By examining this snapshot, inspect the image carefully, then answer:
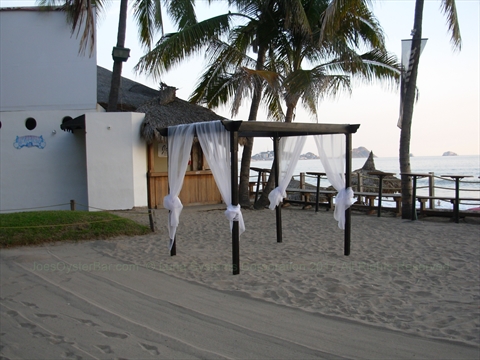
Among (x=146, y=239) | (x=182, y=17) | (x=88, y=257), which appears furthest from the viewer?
(x=182, y=17)

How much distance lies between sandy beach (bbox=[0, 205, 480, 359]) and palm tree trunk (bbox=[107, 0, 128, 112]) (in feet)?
17.8

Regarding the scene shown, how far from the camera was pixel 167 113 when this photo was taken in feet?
43.1

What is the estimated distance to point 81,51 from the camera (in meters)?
13.5

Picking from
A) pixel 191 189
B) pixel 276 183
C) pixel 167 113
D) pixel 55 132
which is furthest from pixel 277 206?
pixel 55 132

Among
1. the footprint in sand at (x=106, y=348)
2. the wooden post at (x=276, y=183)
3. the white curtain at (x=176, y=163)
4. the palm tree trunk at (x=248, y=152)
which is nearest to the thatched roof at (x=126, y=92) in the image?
the palm tree trunk at (x=248, y=152)

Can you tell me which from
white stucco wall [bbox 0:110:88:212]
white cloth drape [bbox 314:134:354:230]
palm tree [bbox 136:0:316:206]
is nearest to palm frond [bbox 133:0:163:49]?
palm tree [bbox 136:0:316:206]

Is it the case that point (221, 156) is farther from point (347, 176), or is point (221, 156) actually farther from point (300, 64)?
point (300, 64)

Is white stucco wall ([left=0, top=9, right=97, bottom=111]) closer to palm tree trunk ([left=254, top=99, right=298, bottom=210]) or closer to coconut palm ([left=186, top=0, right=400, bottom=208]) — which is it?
coconut palm ([left=186, top=0, right=400, bottom=208])

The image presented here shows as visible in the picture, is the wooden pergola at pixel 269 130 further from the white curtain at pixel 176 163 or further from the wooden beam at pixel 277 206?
the white curtain at pixel 176 163

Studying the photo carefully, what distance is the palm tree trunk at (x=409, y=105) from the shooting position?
1095 centimetres

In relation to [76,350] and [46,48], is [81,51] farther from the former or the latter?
[76,350]

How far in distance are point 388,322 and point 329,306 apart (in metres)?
0.68

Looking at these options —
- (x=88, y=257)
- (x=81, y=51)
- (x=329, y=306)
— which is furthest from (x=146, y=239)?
(x=81, y=51)

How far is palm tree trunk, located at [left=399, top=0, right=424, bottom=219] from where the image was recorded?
10953mm
